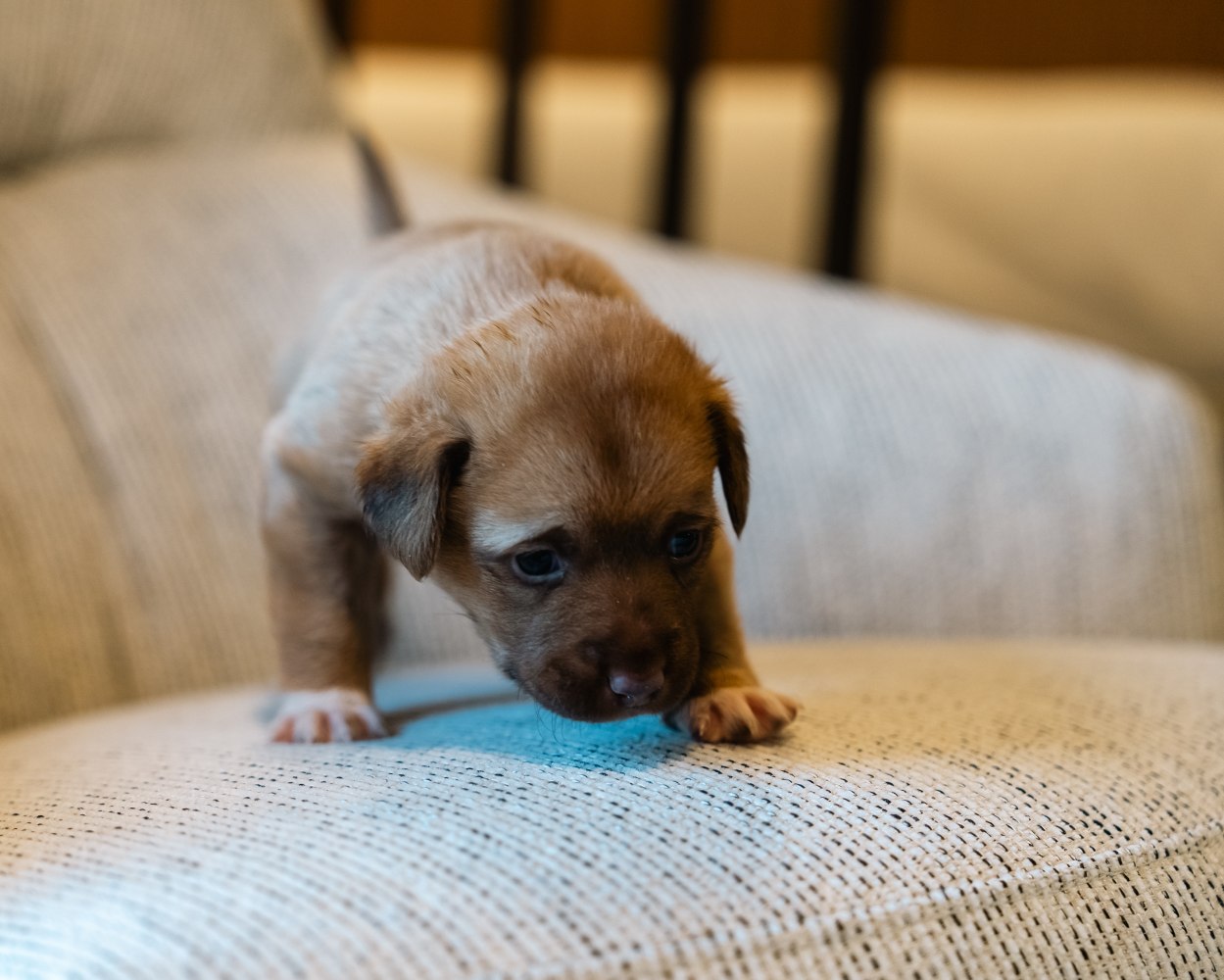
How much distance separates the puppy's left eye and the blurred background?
7.32 ft

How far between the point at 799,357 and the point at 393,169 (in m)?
Answer: 0.91

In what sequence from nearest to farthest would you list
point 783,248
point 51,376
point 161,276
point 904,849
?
point 904,849, point 51,376, point 161,276, point 783,248

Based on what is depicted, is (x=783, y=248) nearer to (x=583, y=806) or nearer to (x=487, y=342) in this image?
(x=487, y=342)

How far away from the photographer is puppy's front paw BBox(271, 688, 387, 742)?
1.60 m

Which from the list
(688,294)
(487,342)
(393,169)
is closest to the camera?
(487,342)

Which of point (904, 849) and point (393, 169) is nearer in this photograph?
point (904, 849)

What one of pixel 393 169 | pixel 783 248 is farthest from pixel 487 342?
pixel 783 248

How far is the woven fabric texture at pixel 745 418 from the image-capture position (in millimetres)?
2184

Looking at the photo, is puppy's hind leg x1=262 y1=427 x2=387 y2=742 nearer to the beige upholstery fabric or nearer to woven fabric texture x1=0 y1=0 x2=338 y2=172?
the beige upholstery fabric

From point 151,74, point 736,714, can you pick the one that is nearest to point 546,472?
point 736,714

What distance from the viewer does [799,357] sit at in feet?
A: 8.19

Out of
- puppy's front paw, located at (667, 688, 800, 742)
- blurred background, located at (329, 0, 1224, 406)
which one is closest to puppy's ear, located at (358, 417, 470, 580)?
puppy's front paw, located at (667, 688, 800, 742)

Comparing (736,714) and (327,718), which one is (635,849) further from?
(327,718)

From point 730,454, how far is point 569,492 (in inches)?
9.5
